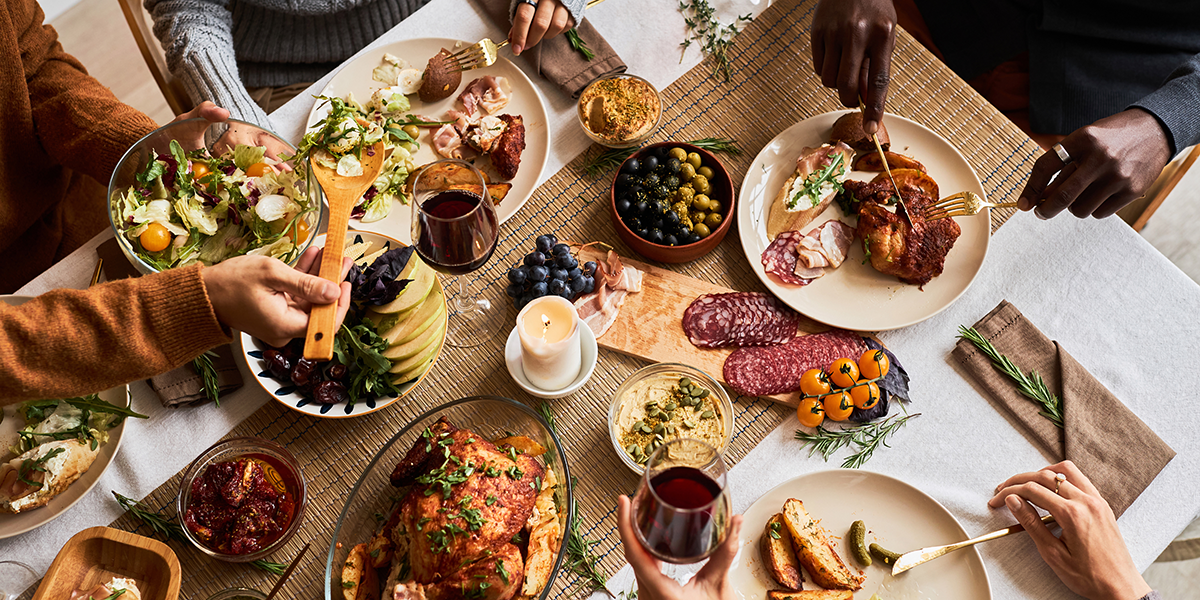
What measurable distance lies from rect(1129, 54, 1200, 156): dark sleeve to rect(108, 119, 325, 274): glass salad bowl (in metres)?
2.25

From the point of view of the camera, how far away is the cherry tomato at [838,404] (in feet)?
5.80

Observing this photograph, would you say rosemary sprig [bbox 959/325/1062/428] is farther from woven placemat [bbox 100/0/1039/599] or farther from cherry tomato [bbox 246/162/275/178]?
cherry tomato [bbox 246/162/275/178]

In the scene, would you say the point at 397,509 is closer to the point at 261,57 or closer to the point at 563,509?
the point at 563,509

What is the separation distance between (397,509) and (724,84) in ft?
5.16

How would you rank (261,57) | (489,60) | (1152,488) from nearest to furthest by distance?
(1152,488) → (489,60) → (261,57)

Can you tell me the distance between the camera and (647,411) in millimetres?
1786

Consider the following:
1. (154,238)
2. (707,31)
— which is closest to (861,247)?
(707,31)

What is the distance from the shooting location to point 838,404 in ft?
5.81

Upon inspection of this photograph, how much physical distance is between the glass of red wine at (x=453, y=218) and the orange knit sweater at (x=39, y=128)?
88 cm

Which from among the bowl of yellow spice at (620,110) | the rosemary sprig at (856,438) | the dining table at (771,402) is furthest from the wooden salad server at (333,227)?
the rosemary sprig at (856,438)

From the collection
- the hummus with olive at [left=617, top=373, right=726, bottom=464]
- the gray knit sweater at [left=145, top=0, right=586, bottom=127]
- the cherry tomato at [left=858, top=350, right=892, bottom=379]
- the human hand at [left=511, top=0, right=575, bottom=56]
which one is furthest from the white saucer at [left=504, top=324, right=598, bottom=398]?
the gray knit sweater at [left=145, top=0, right=586, bottom=127]

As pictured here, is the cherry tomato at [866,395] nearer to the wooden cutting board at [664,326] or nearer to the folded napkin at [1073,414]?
the wooden cutting board at [664,326]

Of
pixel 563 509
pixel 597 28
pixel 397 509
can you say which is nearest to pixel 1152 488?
pixel 563 509

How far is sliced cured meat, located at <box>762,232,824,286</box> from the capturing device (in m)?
1.96
